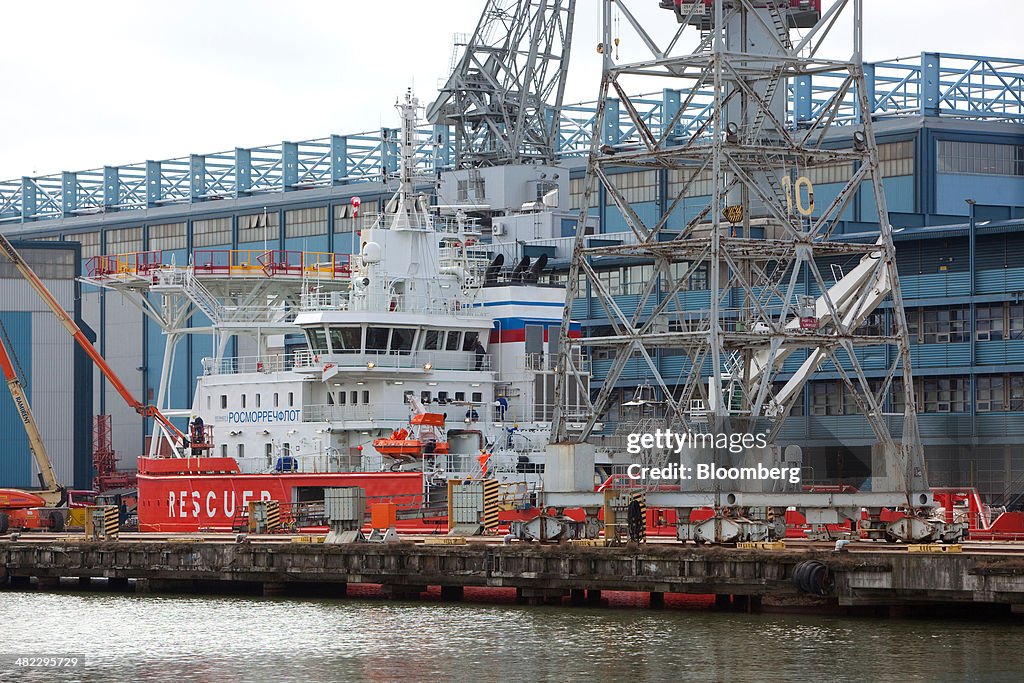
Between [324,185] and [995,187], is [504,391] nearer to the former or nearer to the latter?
[995,187]

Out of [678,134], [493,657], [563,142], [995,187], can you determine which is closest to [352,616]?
[493,657]

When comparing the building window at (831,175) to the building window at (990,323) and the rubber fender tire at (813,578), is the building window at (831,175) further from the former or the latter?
the rubber fender tire at (813,578)

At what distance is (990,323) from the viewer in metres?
77.1

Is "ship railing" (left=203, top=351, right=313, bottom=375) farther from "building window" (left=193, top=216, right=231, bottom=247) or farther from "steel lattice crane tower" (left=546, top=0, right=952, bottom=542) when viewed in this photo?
"building window" (left=193, top=216, right=231, bottom=247)

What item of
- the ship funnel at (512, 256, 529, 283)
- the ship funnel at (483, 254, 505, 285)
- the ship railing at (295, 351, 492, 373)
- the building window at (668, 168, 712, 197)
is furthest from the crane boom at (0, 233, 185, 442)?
the building window at (668, 168, 712, 197)

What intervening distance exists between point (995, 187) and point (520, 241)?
25587 millimetres

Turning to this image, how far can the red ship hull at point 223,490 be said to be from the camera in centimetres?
5825

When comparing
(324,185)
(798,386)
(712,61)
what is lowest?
(798,386)

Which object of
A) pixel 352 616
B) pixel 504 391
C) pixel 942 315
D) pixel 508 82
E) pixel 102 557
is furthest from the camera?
pixel 508 82

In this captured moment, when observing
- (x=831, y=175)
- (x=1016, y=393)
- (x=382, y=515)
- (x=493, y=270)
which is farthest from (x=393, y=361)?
(x=831, y=175)

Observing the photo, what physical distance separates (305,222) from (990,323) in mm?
59029

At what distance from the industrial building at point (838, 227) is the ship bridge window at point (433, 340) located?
5.73 m

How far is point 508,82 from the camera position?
109688 millimetres

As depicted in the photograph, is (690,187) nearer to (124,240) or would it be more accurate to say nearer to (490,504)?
(124,240)
